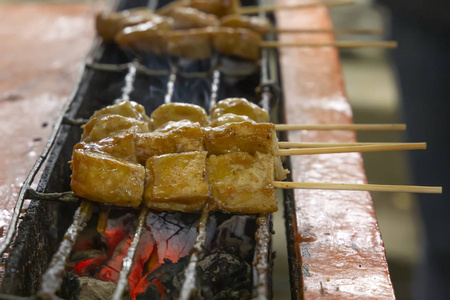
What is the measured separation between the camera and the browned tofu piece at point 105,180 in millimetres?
2332

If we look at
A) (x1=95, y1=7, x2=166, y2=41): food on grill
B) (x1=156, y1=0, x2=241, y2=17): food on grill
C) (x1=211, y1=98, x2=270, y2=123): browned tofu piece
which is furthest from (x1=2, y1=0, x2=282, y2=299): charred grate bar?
(x1=156, y1=0, x2=241, y2=17): food on grill

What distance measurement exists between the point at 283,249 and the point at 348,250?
3186 millimetres

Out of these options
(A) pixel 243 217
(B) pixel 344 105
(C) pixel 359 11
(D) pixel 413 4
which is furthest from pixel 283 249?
(C) pixel 359 11

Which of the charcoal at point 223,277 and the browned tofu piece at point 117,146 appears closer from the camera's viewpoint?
the charcoal at point 223,277

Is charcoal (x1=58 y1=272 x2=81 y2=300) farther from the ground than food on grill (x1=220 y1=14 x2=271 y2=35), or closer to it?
closer to it

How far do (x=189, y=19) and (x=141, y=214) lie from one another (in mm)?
2545

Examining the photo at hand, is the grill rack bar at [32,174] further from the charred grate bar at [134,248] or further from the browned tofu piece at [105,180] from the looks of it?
the browned tofu piece at [105,180]

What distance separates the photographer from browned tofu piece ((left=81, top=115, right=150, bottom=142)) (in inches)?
101

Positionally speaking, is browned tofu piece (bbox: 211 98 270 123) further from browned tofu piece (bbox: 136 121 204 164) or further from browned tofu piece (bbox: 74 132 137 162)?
browned tofu piece (bbox: 74 132 137 162)

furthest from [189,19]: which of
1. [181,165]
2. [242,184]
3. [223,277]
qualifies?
[223,277]

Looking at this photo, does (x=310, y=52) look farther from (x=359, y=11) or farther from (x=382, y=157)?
(x=359, y=11)

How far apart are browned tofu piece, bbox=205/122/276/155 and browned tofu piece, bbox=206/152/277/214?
0.06m

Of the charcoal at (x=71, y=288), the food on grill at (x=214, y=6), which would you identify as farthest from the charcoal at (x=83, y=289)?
the food on grill at (x=214, y=6)

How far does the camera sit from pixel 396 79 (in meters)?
7.72
